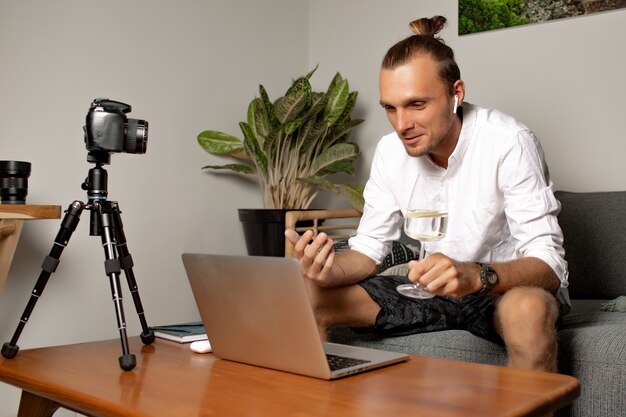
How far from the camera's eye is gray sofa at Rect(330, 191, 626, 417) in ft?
5.20

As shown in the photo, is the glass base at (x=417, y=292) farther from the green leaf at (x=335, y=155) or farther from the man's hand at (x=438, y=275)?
the green leaf at (x=335, y=155)

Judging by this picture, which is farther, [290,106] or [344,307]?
[290,106]

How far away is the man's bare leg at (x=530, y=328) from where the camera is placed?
1.45 meters

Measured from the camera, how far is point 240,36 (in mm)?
3355

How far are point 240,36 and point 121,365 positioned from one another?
A: 7.73 feet

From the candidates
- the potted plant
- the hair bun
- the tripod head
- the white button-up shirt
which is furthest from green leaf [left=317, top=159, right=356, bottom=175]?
the tripod head

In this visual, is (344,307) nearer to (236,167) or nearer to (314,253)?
(314,253)

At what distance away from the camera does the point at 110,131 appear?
Result: 1.54m

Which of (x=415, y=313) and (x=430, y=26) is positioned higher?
(x=430, y=26)

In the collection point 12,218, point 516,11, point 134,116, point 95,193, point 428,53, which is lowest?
point 12,218

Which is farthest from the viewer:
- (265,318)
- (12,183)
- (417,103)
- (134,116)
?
(134,116)

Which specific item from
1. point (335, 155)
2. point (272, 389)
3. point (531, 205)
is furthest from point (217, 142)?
point (272, 389)

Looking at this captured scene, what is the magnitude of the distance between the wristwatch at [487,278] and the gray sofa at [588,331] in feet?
0.91

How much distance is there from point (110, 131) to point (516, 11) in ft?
6.67
